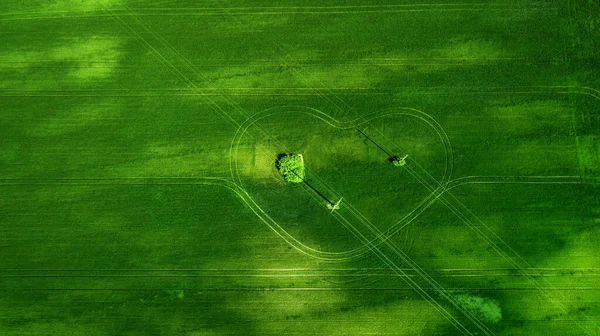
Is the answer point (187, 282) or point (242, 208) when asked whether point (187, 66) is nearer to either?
point (242, 208)

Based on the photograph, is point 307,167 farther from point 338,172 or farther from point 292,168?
point 338,172

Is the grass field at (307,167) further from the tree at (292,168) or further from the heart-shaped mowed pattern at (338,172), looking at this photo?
the tree at (292,168)

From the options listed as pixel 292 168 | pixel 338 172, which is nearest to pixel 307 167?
pixel 292 168

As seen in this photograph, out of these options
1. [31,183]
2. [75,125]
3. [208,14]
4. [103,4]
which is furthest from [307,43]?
[31,183]

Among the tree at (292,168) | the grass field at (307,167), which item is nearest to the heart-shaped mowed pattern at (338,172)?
the grass field at (307,167)

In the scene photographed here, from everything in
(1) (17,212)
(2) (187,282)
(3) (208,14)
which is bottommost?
(2) (187,282)

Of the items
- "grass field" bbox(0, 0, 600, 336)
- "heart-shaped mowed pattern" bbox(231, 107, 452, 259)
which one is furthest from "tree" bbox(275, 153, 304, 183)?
"grass field" bbox(0, 0, 600, 336)
